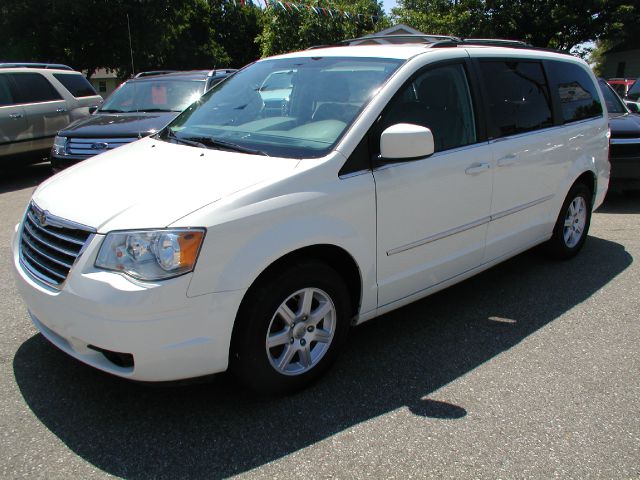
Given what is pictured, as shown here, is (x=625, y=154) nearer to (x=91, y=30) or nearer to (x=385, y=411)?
(x=385, y=411)

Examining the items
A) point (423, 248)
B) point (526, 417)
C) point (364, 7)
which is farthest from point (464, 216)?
point (364, 7)

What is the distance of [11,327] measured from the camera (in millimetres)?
3793

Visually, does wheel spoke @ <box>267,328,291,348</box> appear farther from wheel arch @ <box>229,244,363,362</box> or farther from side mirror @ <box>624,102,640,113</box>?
side mirror @ <box>624,102,640,113</box>

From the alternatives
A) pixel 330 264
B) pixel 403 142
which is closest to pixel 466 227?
pixel 403 142

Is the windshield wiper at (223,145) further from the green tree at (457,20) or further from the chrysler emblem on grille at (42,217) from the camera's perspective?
the green tree at (457,20)

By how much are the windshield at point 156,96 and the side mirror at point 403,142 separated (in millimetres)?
5623

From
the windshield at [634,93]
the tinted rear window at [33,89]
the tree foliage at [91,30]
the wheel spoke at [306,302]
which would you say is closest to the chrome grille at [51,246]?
the wheel spoke at [306,302]

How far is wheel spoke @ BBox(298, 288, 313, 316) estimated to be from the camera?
2975 millimetres

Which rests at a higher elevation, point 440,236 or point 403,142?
point 403,142

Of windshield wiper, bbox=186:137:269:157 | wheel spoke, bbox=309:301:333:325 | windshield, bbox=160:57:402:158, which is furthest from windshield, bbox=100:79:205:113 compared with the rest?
wheel spoke, bbox=309:301:333:325

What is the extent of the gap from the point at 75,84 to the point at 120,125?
3.82m

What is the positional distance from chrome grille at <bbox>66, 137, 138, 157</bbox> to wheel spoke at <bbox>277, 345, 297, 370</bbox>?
5225 millimetres

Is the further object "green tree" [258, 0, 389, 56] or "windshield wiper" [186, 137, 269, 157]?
"green tree" [258, 0, 389, 56]

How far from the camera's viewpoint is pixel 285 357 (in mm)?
2992
